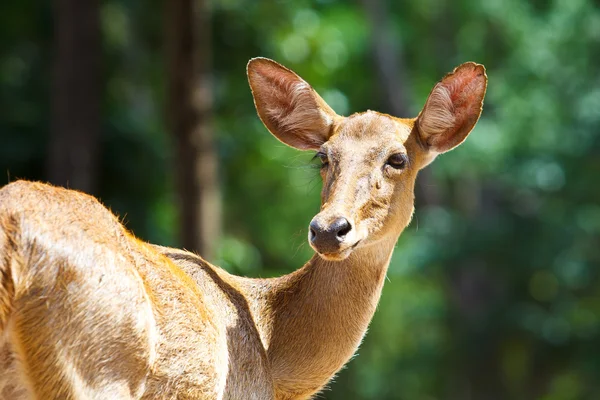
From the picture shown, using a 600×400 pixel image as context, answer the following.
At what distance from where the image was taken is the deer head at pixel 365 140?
7.08 meters

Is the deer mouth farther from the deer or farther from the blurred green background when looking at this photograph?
the blurred green background

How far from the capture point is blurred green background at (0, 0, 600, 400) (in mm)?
18359

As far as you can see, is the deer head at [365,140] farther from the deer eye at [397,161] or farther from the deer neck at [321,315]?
the deer neck at [321,315]

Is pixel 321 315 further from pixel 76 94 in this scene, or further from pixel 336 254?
pixel 76 94

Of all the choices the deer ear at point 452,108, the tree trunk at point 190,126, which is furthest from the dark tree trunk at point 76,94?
the deer ear at point 452,108

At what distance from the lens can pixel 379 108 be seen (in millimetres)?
30750

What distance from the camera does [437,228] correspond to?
83.1ft

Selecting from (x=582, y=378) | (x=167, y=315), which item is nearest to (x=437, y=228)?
(x=582, y=378)

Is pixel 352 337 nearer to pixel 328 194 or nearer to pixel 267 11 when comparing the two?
pixel 328 194

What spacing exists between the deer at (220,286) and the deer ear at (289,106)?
0.01 m

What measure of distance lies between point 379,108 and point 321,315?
77.5 ft

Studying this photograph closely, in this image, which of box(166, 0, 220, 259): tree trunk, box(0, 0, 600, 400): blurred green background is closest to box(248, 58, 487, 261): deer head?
box(166, 0, 220, 259): tree trunk

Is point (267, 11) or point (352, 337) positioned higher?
point (352, 337)

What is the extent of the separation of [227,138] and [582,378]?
31.7ft
